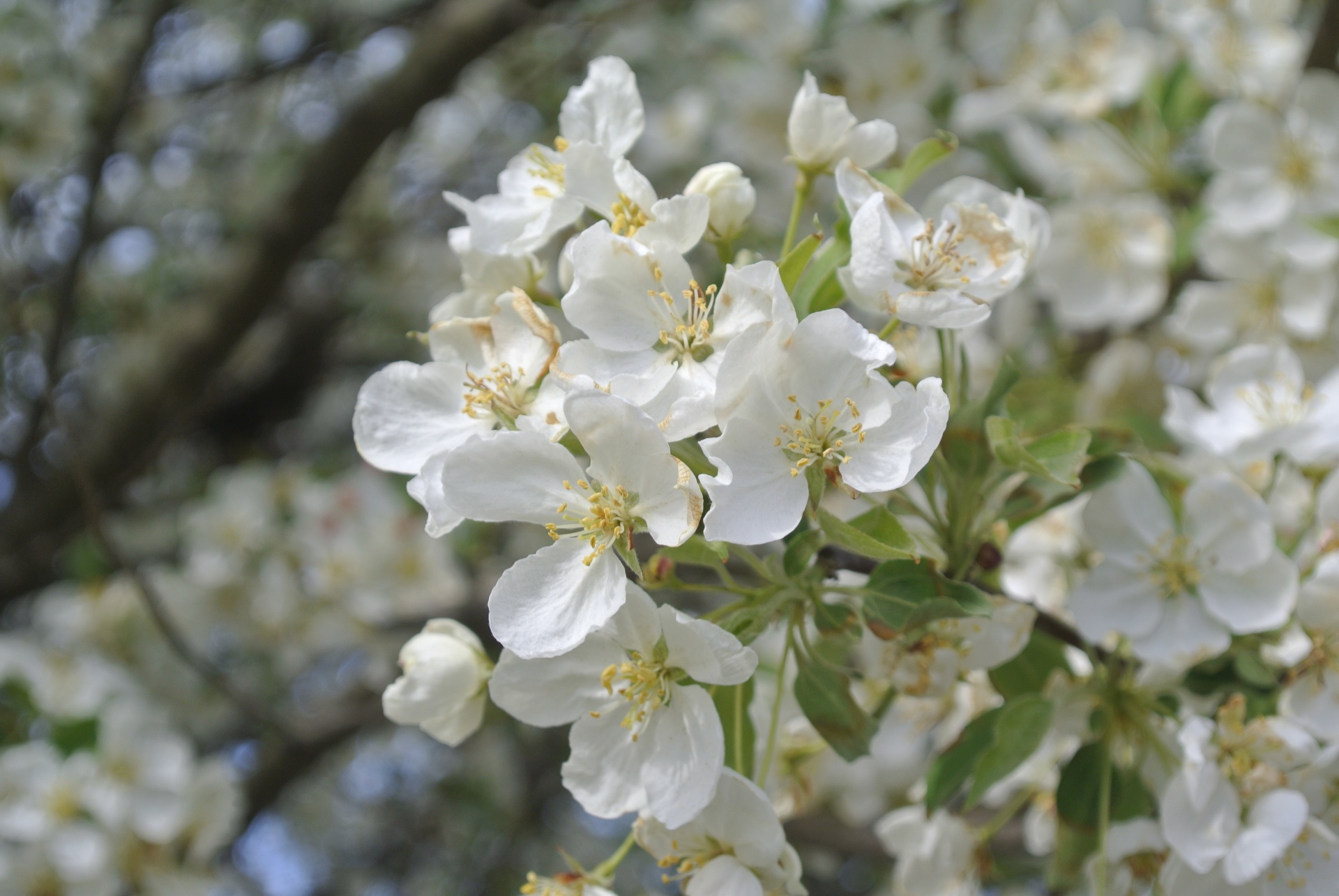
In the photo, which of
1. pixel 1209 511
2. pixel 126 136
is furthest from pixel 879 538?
pixel 126 136

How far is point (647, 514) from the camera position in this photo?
940 millimetres

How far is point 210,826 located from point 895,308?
1.74 m

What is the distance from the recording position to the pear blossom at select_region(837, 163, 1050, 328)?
1.01m

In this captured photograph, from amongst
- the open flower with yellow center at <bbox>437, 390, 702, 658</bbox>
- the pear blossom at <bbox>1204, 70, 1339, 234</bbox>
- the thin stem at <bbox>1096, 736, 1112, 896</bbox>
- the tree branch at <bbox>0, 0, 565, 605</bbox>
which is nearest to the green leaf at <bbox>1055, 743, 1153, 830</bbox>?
the thin stem at <bbox>1096, 736, 1112, 896</bbox>

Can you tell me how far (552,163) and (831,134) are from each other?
12.5 inches

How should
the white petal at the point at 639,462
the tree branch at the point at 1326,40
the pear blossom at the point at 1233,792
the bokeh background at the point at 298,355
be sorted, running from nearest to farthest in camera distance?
the white petal at the point at 639,462, the pear blossom at the point at 1233,792, the tree branch at the point at 1326,40, the bokeh background at the point at 298,355

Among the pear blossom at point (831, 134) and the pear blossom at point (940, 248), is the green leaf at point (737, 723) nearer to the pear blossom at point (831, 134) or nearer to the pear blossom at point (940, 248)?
the pear blossom at point (940, 248)

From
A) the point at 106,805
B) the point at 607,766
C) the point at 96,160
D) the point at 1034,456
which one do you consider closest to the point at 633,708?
the point at 607,766

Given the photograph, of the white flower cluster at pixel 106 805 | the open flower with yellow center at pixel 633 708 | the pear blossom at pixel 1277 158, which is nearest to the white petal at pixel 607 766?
the open flower with yellow center at pixel 633 708

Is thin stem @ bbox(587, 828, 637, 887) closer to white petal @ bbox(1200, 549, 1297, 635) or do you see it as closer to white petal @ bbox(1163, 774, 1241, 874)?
white petal @ bbox(1163, 774, 1241, 874)

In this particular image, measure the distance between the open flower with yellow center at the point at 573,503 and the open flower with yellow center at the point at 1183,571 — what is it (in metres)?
0.61

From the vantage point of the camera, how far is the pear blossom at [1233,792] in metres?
1.10

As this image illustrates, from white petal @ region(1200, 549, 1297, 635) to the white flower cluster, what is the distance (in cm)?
177

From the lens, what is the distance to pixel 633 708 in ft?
3.32
